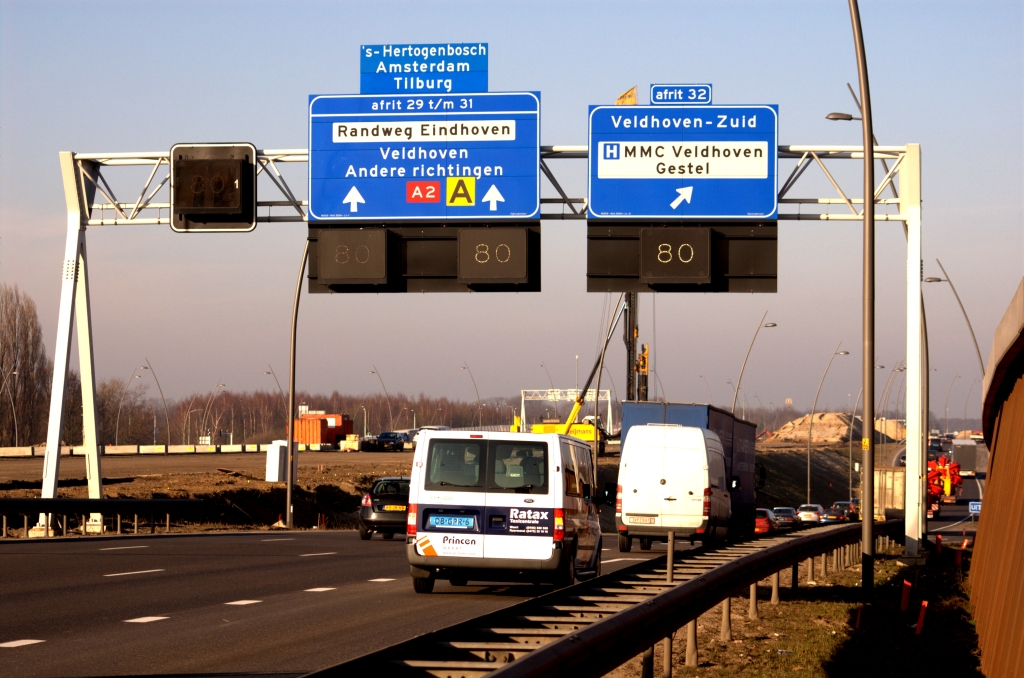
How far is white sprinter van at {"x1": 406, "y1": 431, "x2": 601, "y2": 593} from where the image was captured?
53.9 feet

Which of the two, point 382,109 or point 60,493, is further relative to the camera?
point 60,493

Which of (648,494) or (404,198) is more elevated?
(404,198)

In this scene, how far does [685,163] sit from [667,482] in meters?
7.13

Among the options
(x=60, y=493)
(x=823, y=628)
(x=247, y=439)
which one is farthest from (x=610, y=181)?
(x=247, y=439)

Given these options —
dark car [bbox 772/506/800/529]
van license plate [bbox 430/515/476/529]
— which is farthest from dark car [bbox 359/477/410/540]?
dark car [bbox 772/506/800/529]

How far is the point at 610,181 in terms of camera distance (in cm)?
2448

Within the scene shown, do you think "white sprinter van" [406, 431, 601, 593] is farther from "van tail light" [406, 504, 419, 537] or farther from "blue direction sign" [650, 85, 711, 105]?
"blue direction sign" [650, 85, 711, 105]

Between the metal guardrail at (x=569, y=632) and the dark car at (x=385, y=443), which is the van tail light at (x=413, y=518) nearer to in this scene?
the metal guardrail at (x=569, y=632)

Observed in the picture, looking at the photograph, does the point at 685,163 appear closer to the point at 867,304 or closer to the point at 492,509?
the point at 867,304

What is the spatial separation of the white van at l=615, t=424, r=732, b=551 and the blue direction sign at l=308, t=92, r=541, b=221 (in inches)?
236

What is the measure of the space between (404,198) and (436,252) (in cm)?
124

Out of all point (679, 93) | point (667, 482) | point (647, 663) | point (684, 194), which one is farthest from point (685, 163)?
point (647, 663)

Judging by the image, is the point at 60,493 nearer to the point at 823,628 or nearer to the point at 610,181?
the point at 610,181

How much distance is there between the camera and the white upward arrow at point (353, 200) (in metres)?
24.7
